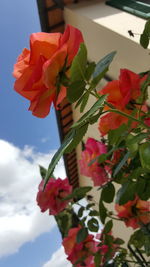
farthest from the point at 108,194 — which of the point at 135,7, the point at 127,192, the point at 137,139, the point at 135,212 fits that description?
the point at 135,7

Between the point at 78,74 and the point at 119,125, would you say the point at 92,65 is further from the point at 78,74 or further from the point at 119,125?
the point at 119,125

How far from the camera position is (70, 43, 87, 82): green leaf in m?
0.49

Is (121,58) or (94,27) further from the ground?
(94,27)

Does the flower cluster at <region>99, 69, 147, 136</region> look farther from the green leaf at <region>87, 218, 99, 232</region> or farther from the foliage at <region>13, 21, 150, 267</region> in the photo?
the green leaf at <region>87, 218, 99, 232</region>

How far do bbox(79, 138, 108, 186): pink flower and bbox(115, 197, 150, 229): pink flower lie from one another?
0.18 meters

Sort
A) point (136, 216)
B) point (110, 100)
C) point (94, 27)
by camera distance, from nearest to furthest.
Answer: point (110, 100), point (136, 216), point (94, 27)

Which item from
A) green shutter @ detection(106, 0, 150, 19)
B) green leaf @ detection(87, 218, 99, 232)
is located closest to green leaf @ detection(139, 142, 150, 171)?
green leaf @ detection(87, 218, 99, 232)

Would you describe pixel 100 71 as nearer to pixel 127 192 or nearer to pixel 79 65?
pixel 79 65

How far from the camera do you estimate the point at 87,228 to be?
128cm

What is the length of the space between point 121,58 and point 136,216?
90 cm

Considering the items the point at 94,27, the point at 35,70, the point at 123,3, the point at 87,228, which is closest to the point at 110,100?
the point at 35,70

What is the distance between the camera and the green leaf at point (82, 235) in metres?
1.25

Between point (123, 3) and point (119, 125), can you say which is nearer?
point (119, 125)

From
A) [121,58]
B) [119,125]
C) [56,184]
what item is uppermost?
[121,58]
